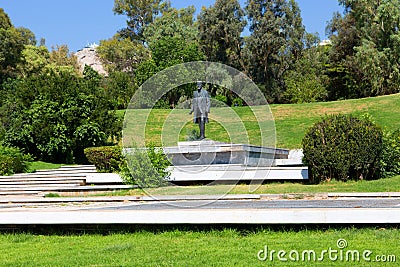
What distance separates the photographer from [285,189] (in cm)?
1238

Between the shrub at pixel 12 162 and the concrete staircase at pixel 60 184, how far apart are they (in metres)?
1.10

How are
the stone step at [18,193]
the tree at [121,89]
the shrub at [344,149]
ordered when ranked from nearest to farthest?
the stone step at [18,193] < the shrub at [344,149] < the tree at [121,89]

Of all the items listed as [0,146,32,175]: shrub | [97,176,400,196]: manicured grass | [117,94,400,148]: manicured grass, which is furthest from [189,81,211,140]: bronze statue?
[117,94,400,148]: manicured grass

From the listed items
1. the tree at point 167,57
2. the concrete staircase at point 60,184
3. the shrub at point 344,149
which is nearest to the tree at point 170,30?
the tree at point 167,57

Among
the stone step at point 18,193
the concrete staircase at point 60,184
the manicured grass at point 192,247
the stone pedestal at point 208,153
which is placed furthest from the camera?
the stone pedestal at point 208,153

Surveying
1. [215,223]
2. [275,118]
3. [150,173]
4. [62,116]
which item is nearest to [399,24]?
[275,118]

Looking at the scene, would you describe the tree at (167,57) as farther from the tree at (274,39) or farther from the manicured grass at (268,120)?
the manicured grass at (268,120)

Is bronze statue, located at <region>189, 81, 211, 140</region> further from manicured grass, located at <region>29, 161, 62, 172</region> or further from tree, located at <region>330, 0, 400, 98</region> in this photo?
tree, located at <region>330, 0, 400, 98</region>

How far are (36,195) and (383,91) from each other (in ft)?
98.1

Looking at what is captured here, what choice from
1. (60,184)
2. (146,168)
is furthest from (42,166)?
(146,168)

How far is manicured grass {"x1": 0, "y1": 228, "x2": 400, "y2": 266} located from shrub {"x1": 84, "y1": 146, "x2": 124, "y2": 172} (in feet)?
25.6

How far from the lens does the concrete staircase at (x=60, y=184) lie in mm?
12606

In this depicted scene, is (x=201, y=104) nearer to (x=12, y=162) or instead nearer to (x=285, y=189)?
(x=285, y=189)

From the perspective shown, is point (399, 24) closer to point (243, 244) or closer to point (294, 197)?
point (294, 197)
